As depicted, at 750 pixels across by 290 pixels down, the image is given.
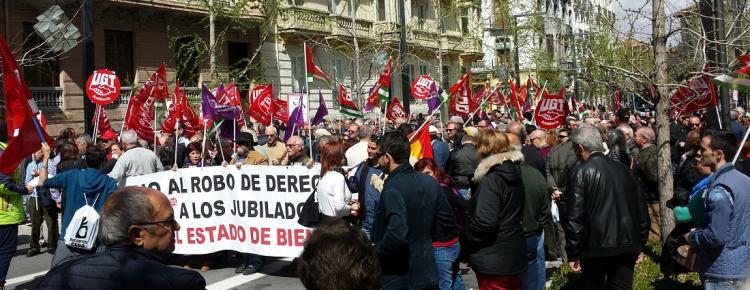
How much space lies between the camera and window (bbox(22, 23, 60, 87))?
834 inches

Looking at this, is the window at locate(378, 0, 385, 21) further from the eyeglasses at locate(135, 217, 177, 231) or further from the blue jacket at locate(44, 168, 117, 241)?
the eyeglasses at locate(135, 217, 177, 231)

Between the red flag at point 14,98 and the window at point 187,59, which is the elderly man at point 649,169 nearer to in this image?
the red flag at point 14,98

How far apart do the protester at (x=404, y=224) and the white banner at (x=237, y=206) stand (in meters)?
3.79

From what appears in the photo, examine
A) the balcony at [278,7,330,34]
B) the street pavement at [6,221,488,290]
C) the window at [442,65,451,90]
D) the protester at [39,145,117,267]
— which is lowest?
the street pavement at [6,221,488,290]

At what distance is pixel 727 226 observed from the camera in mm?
4762

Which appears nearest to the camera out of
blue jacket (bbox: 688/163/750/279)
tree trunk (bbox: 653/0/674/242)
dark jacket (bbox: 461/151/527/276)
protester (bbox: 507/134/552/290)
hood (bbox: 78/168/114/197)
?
blue jacket (bbox: 688/163/750/279)

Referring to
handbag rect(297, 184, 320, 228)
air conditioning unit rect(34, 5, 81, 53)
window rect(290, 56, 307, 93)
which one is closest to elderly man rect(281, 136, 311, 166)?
handbag rect(297, 184, 320, 228)

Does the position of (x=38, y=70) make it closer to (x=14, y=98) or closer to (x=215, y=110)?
(x=215, y=110)

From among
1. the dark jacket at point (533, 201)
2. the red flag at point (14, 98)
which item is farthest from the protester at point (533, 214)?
the red flag at point (14, 98)

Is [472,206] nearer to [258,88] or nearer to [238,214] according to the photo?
[238,214]

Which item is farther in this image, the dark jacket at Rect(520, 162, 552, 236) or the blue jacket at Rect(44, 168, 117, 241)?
the blue jacket at Rect(44, 168, 117, 241)

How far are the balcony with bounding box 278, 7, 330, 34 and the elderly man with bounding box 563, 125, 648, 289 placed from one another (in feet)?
79.8

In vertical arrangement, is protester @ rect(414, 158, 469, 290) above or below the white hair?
below

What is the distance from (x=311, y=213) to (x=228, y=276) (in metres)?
2.03
